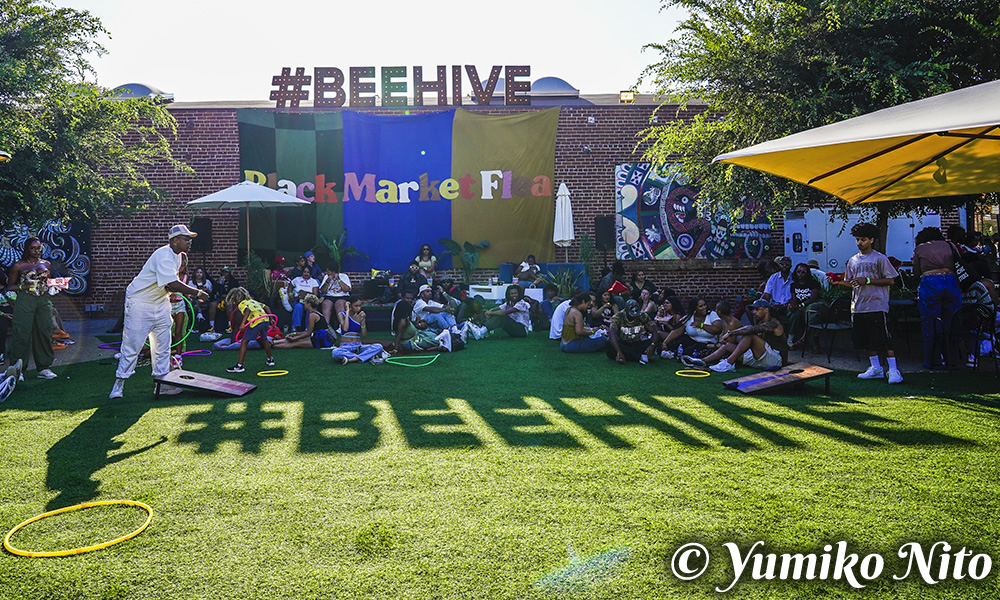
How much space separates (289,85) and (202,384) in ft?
37.7

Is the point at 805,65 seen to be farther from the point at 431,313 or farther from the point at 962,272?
the point at 431,313

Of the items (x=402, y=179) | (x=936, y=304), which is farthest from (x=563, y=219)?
(x=936, y=304)

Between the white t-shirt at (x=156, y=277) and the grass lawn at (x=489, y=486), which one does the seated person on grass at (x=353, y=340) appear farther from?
the white t-shirt at (x=156, y=277)

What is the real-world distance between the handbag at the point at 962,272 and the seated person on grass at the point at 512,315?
21.6 feet

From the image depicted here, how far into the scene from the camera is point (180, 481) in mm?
4648

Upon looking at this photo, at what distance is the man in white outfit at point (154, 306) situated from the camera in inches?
285

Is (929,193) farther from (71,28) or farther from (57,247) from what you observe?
(57,247)

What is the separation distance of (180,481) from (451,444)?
187 cm

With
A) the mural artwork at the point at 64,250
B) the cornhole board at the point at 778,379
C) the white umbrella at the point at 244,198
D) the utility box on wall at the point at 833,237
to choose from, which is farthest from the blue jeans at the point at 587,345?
the mural artwork at the point at 64,250

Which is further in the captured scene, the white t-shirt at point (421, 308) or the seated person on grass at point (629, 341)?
the white t-shirt at point (421, 308)

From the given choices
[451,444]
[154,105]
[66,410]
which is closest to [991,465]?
[451,444]

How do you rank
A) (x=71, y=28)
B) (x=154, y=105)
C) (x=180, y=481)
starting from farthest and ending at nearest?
(x=154, y=105), (x=71, y=28), (x=180, y=481)

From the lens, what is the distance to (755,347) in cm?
904

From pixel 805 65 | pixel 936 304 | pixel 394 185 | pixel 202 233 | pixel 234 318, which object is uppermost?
Answer: pixel 805 65
